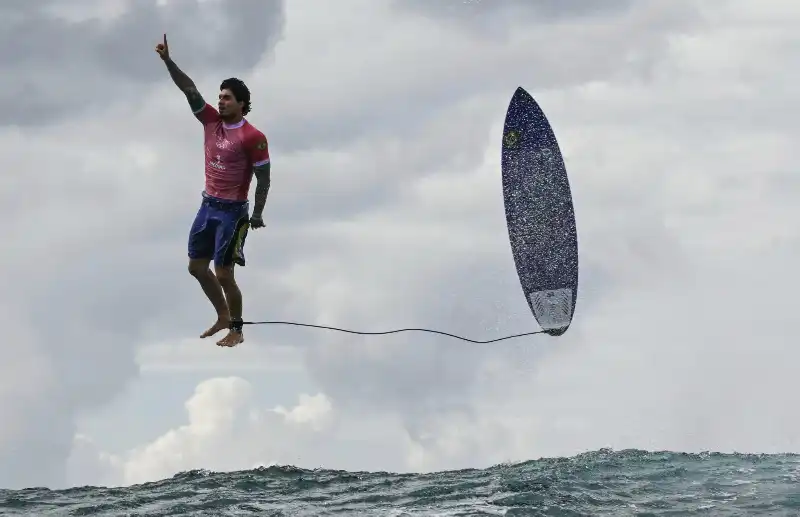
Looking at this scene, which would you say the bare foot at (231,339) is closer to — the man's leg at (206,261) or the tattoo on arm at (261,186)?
the man's leg at (206,261)

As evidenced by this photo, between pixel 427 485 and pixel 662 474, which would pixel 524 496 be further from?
pixel 662 474

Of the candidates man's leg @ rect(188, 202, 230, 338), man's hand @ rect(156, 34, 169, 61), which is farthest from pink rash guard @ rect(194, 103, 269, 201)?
man's hand @ rect(156, 34, 169, 61)

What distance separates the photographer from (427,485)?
18.6 m

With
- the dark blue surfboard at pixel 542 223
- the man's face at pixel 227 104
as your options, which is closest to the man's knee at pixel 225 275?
the man's face at pixel 227 104

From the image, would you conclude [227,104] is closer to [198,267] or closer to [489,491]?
[198,267]

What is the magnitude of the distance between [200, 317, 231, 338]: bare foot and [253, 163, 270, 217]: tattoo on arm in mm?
1854

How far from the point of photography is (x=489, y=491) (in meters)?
17.3

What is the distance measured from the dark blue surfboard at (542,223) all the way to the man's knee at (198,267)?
7.18 metres

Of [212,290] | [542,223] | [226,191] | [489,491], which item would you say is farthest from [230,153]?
[542,223]

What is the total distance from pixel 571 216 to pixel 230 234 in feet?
25.4

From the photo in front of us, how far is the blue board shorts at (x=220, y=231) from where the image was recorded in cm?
1513

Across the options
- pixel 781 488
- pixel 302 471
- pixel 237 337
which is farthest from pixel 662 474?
pixel 237 337

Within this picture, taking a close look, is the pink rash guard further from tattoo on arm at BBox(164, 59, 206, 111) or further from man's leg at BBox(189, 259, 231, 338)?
man's leg at BBox(189, 259, 231, 338)

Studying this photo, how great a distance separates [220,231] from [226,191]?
0.63m
